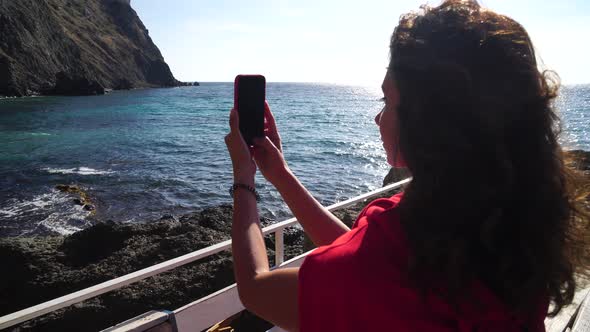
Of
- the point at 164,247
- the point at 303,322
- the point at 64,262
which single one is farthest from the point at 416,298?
the point at 64,262

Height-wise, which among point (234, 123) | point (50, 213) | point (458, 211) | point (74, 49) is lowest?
point (50, 213)

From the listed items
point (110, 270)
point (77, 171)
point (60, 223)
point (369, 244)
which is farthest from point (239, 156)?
point (77, 171)

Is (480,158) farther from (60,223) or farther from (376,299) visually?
(60,223)

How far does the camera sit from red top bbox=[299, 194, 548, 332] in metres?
0.77

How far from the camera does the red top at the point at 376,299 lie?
2.54 ft

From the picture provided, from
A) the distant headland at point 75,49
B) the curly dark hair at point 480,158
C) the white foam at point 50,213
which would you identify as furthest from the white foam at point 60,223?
the distant headland at point 75,49

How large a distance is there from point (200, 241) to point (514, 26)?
660 centimetres

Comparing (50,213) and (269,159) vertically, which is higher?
(269,159)

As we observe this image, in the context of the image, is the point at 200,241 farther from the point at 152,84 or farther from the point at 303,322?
the point at 152,84

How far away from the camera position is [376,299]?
77 cm

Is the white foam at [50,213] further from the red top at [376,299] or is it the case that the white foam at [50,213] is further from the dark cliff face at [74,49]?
the dark cliff face at [74,49]

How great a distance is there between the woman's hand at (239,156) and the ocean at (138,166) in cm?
76

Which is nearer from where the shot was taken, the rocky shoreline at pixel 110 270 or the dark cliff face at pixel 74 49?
the rocky shoreline at pixel 110 270

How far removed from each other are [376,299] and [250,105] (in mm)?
808
